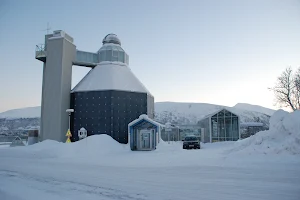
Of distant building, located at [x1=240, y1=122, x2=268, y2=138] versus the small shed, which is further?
distant building, located at [x1=240, y1=122, x2=268, y2=138]

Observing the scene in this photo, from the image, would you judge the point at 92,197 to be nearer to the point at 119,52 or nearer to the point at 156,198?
the point at 156,198

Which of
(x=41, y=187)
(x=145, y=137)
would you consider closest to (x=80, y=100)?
(x=145, y=137)

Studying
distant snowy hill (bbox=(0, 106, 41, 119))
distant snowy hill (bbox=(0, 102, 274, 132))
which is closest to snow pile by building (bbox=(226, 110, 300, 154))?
distant snowy hill (bbox=(0, 102, 274, 132))

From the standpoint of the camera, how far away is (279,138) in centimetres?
1639

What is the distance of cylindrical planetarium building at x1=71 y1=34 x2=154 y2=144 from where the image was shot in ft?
93.9

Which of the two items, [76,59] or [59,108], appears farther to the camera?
[76,59]

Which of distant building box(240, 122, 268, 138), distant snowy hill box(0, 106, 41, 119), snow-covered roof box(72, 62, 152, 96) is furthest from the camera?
distant snowy hill box(0, 106, 41, 119)

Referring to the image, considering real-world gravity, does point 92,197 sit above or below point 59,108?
below

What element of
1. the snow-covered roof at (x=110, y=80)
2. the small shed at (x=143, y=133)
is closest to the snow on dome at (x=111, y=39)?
the snow-covered roof at (x=110, y=80)

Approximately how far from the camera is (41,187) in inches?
335

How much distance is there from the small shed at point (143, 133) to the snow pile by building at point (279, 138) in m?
10.5

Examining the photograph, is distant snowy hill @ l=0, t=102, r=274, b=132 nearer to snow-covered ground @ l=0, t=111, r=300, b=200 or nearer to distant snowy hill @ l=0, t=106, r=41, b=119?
distant snowy hill @ l=0, t=106, r=41, b=119

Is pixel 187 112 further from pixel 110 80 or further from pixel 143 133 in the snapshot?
pixel 143 133

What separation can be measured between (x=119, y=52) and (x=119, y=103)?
30.2 feet
